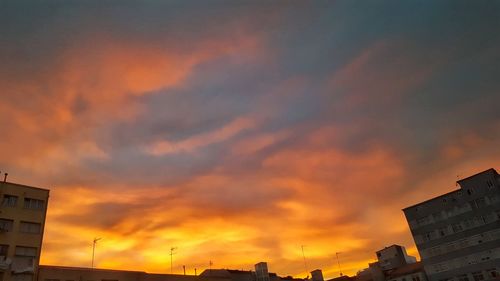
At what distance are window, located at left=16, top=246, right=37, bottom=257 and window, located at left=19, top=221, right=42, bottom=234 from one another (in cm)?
264

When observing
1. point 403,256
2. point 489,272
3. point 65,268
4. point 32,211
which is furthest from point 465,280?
point 32,211

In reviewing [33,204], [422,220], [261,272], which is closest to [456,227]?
[422,220]

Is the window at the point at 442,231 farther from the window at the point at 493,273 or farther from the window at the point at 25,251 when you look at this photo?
the window at the point at 25,251

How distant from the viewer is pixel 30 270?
5738cm

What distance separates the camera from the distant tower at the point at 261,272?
3725 inches

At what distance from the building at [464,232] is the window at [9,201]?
8062 cm

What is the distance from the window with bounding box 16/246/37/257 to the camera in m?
58.4

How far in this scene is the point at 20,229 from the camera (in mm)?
59781

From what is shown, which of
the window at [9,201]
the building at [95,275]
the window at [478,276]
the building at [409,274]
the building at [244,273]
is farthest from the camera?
the building at [244,273]

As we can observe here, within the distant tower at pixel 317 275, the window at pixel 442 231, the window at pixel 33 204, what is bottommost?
the distant tower at pixel 317 275

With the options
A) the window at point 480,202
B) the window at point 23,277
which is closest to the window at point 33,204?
the window at point 23,277

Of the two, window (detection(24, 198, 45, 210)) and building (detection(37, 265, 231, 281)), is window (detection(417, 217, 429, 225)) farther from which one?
window (detection(24, 198, 45, 210))

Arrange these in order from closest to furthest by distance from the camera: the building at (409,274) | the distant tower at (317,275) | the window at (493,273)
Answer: the window at (493,273), the building at (409,274), the distant tower at (317,275)

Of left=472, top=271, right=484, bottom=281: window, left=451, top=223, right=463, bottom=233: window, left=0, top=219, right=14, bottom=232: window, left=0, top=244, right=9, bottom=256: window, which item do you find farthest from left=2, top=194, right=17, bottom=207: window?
left=472, top=271, right=484, bottom=281: window
